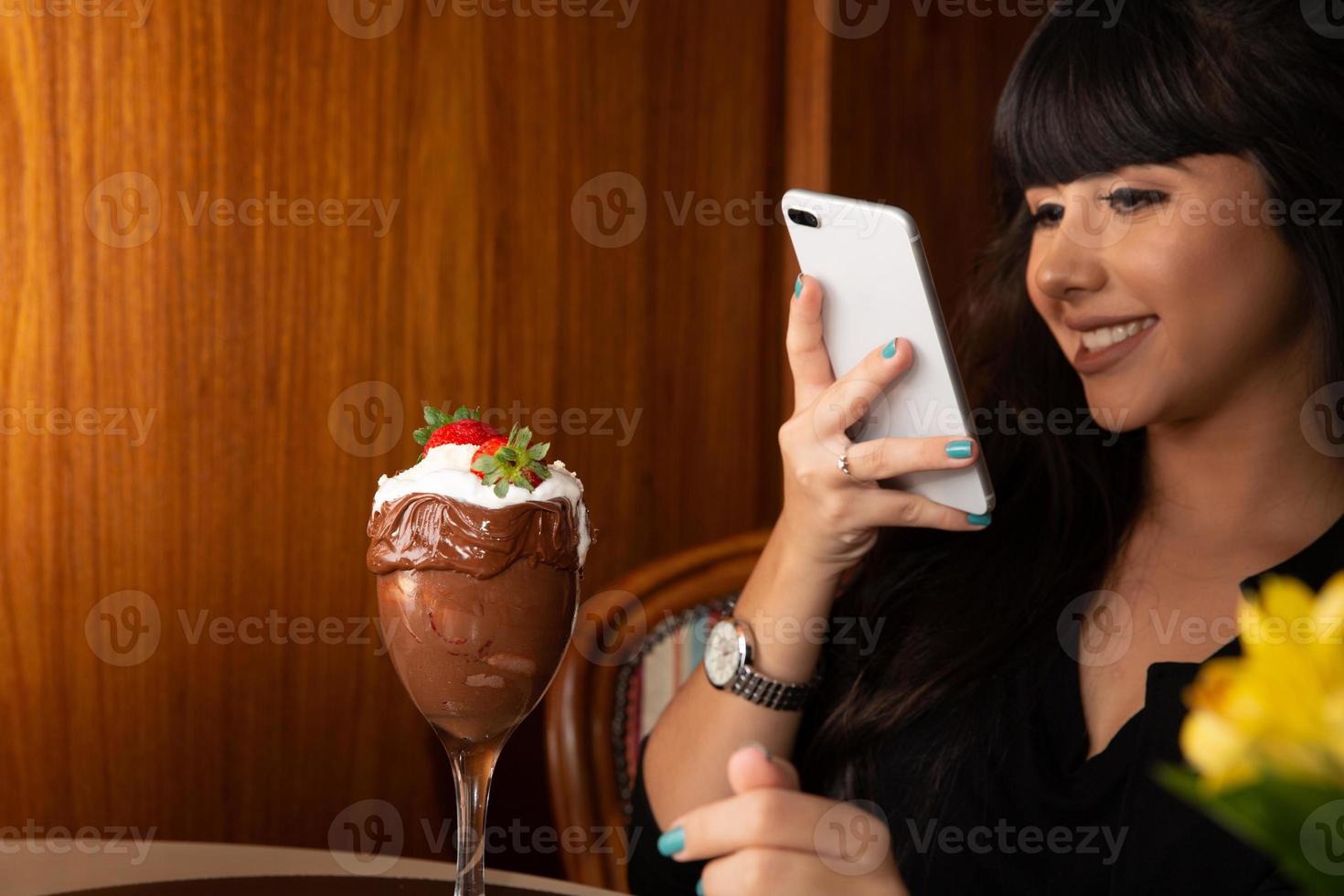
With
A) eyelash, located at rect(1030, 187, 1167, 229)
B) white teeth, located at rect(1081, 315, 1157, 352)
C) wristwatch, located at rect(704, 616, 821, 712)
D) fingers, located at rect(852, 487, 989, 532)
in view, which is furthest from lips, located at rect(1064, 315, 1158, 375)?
wristwatch, located at rect(704, 616, 821, 712)

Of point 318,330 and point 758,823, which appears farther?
point 318,330

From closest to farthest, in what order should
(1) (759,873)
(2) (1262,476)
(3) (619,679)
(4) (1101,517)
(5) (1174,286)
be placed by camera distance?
1. (1) (759,873)
2. (5) (1174,286)
3. (2) (1262,476)
4. (4) (1101,517)
5. (3) (619,679)

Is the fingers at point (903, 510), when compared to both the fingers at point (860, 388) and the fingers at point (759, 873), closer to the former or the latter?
the fingers at point (860, 388)

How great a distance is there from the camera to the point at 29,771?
59.2 inches

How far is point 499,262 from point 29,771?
941mm

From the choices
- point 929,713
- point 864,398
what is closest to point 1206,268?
point 864,398

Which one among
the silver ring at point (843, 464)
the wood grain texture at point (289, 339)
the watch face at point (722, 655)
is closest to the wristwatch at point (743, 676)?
the watch face at point (722, 655)

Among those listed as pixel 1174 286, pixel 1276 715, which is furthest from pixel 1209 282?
pixel 1276 715

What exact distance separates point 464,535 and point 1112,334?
0.77 metres

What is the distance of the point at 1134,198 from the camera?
1.28 m

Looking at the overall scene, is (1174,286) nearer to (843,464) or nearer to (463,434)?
(843,464)

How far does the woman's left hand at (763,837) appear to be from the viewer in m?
0.75

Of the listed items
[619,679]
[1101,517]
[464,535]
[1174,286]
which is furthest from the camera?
[619,679]

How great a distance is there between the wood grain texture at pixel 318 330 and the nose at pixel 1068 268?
0.89m
